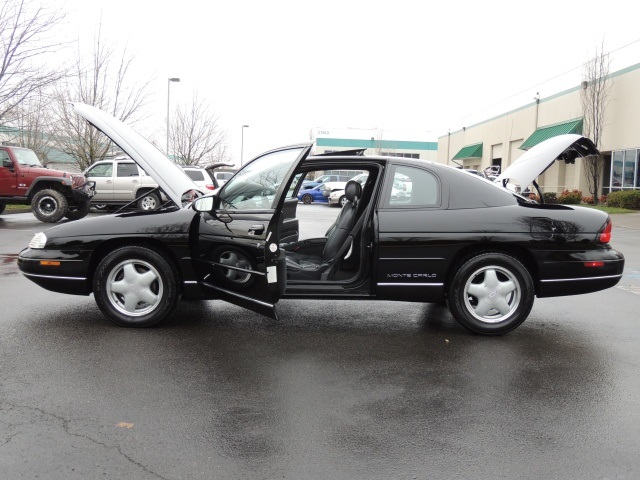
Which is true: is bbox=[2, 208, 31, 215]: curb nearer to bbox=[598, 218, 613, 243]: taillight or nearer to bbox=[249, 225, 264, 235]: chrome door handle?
bbox=[249, 225, 264, 235]: chrome door handle

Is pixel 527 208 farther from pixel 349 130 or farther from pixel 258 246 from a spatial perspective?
pixel 349 130

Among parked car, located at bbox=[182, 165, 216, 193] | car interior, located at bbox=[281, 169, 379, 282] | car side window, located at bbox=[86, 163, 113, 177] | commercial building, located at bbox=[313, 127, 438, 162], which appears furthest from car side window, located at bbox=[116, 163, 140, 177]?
commercial building, located at bbox=[313, 127, 438, 162]

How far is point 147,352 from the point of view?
447 cm

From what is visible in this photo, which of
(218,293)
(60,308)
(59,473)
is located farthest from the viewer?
(60,308)

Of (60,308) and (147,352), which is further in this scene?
(60,308)

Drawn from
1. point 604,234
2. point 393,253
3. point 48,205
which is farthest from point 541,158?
point 48,205

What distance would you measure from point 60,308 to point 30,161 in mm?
11424

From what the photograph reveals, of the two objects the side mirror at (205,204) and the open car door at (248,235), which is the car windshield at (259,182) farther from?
the side mirror at (205,204)

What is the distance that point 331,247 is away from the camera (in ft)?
19.4

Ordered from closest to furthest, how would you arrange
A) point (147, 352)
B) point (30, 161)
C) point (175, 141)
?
point (147, 352)
point (30, 161)
point (175, 141)

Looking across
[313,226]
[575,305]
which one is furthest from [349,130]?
[575,305]

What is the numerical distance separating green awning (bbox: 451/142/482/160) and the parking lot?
40.5m

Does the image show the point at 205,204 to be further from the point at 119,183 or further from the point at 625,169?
the point at 625,169

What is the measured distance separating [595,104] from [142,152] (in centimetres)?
2660
